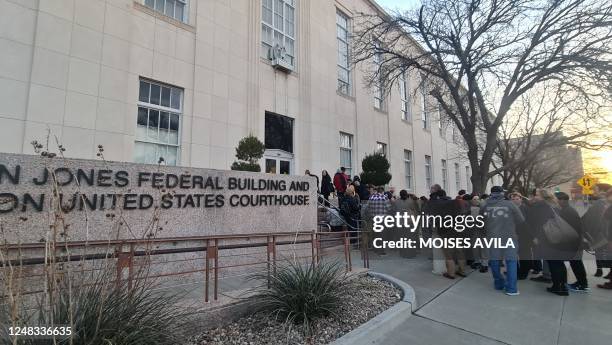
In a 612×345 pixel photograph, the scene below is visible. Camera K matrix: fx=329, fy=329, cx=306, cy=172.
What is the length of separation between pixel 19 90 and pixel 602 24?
1741 cm

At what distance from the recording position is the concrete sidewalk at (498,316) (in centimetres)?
436

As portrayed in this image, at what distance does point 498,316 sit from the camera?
5.13 m

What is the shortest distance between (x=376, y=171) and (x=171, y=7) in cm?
1054

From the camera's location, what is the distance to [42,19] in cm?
852

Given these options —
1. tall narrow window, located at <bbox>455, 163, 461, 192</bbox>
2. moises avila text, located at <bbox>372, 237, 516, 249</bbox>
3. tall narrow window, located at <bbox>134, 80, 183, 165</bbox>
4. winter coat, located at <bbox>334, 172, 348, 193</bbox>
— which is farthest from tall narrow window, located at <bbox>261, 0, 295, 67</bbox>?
tall narrow window, located at <bbox>455, 163, 461, 192</bbox>

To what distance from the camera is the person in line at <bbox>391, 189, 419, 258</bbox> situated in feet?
32.0

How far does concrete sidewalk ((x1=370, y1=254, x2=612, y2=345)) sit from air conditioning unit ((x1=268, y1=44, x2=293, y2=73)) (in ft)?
36.1

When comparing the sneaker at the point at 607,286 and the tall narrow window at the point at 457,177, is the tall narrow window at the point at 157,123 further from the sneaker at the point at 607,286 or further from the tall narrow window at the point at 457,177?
the tall narrow window at the point at 457,177

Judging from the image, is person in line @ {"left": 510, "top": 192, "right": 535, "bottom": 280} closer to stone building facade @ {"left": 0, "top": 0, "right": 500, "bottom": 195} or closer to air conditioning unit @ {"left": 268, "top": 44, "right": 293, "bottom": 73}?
stone building facade @ {"left": 0, "top": 0, "right": 500, "bottom": 195}

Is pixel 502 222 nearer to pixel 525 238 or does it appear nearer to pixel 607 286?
pixel 525 238

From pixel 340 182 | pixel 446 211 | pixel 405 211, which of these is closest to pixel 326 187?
pixel 340 182

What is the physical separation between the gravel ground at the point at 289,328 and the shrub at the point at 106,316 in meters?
0.65

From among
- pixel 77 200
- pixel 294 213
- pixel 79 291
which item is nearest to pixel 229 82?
pixel 294 213

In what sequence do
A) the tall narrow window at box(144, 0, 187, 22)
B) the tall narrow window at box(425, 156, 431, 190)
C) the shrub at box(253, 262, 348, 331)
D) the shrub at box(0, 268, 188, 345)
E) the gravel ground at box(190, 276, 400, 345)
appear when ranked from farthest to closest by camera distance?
the tall narrow window at box(425, 156, 431, 190), the tall narrow window at box(144, 0, 187, 22), the shrub at box(253, 262, 348, 331), the gravel ground at box(190, 276, 400, 345), the shrub at box(0, 268, 188, 345)
